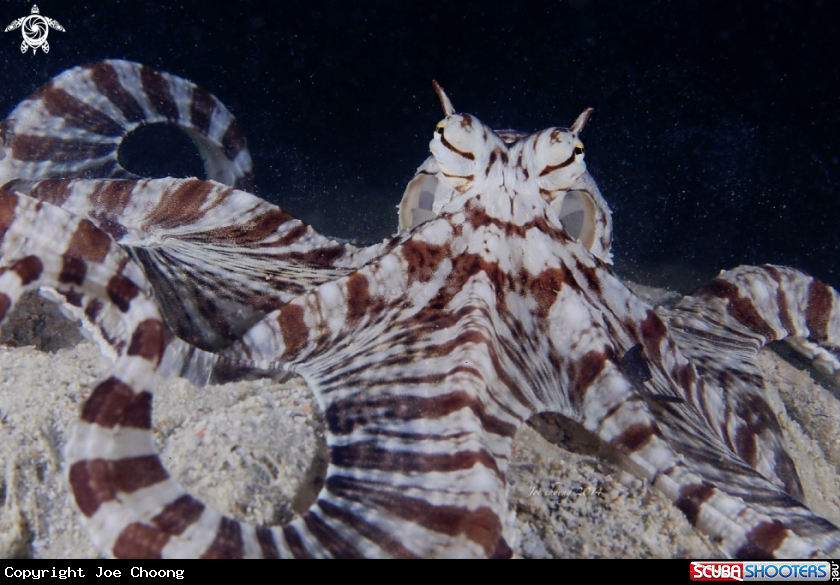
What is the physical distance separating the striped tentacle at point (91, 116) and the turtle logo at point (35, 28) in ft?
25.0

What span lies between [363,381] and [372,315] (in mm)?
317

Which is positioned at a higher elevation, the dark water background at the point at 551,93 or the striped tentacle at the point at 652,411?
the dark water background at the point at 551,93

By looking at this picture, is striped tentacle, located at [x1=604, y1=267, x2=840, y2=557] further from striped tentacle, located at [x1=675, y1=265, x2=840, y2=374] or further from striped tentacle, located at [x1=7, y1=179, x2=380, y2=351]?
striped tentacle, located at [x1=7, y1=179, x2=380, y2=351]

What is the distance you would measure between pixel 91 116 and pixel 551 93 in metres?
8.41

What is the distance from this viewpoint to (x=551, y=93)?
399 inches

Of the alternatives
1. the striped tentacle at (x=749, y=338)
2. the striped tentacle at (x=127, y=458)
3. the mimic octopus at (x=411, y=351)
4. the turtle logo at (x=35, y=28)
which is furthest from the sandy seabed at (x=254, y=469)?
the turtle logo at (x=35, y=28)

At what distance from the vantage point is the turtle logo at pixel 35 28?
9406mm

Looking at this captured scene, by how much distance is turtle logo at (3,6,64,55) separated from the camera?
941cm

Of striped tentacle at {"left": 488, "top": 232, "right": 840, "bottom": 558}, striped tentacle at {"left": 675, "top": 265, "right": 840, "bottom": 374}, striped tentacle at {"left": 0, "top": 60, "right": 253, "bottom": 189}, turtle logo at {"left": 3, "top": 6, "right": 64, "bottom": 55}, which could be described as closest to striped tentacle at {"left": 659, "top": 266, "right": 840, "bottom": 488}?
striped tentacle at {"left": 675, "top": 265, "right": 840, "bottom": 374}

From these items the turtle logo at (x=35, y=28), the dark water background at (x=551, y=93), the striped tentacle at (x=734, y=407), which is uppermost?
the turtle logo at (x=35, y=28)

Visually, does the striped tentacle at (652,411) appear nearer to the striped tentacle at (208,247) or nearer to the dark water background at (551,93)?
the striped tentacle at (208,247)

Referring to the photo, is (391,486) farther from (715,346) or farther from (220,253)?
(715,346)

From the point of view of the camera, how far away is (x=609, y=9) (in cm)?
966

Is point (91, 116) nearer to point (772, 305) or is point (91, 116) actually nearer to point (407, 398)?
point (407, 398)
